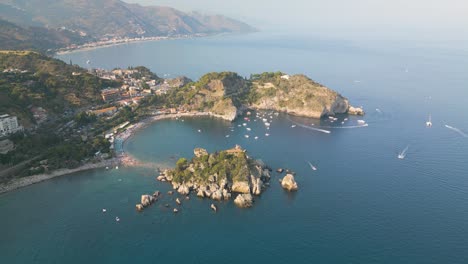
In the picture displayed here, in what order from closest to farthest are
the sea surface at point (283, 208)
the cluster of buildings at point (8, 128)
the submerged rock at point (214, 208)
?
the sea surface at point (283, 208)
the submerged rock at point (214, 208)
the cluster of buildings at point (8, 128)

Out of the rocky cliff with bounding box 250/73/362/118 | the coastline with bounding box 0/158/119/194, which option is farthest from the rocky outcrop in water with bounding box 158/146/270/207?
the rocky cliff with bounding box 250/73/362/118

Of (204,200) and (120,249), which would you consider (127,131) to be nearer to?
(204,200)

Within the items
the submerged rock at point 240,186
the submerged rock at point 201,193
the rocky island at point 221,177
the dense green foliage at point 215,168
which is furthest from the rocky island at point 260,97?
the submerged rock at point 201,193

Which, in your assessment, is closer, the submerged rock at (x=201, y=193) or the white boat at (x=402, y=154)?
the submerged rock at (x=201, y=193)

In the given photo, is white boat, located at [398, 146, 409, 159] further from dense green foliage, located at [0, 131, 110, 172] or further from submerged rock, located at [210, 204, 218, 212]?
dense green foliage, located at [0, 131, 110, 172]

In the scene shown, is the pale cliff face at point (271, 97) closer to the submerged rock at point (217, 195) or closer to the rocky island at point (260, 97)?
the rocky island at point (260, 97)

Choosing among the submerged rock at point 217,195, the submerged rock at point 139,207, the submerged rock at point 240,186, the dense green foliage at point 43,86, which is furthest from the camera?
the dense green foliage at point 43,86
